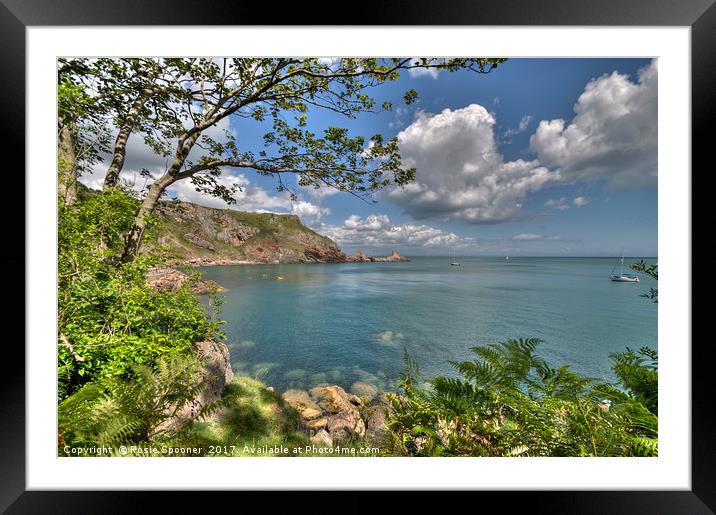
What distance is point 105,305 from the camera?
1875 mm

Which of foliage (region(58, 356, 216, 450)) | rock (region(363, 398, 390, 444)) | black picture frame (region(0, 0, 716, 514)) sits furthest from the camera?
rock (region(363, 398, 390, 444))

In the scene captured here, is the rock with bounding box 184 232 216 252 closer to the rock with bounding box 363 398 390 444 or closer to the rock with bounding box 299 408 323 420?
Answer: the rock with bounding box 299 408 323 420

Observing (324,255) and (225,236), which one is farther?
(324,255)

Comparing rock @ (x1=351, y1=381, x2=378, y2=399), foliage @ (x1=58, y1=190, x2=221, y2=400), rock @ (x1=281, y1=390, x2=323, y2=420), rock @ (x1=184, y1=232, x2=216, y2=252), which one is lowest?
rock @ (x1=351, y1=381, x2=378, y2=399)

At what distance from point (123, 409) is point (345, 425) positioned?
2278 mm

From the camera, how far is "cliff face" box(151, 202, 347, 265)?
262 cm

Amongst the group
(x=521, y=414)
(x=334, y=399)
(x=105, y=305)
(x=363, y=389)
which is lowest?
(x=363, y=389)

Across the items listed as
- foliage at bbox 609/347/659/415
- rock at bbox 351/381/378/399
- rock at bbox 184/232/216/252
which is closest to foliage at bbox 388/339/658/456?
foliage at bbox 609/347/659/415

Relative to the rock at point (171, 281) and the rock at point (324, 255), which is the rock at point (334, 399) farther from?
the rock at point (324, 255)

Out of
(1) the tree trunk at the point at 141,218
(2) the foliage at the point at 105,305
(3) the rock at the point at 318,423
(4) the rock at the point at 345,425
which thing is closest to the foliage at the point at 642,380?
(4) the rock at the point at 345,425

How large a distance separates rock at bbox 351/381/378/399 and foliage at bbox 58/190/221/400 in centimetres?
319

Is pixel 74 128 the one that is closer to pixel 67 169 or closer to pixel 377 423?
pixel 67 169

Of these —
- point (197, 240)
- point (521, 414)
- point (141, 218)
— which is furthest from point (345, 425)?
point (197, 240)
